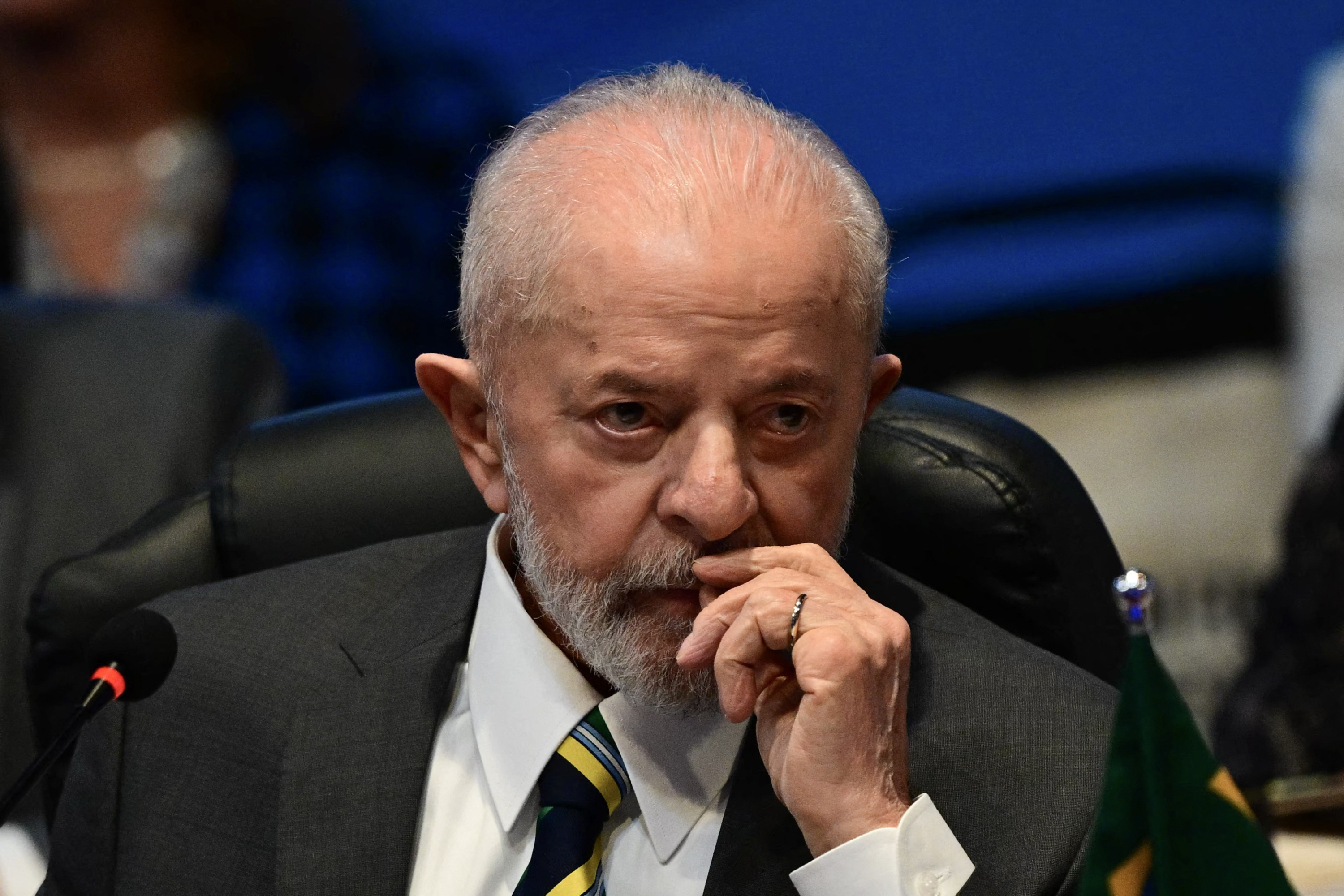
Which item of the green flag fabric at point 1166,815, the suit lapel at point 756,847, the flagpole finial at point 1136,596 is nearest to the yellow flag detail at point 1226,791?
the green flag fabric at point 1166,815

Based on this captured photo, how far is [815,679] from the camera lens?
1337 millimetres

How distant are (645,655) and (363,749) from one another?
33 cm

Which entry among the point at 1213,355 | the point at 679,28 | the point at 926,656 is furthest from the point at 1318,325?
the point at 926,656

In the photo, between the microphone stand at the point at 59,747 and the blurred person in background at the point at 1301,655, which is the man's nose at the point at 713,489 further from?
the blurred person in background at the point at 1301,655

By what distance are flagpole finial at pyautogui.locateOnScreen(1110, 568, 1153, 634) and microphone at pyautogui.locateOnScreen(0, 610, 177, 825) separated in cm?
84

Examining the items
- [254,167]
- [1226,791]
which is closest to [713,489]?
[1226,791]

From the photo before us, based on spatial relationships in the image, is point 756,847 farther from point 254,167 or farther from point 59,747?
point 254,167

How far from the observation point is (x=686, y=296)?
1381 millimetres

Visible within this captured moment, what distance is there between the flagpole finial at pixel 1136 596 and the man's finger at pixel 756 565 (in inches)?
16.1

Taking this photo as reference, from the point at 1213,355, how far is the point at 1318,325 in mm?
253

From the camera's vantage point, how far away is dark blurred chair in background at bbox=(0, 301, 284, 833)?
7.93ft

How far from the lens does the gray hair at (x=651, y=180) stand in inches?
56.6

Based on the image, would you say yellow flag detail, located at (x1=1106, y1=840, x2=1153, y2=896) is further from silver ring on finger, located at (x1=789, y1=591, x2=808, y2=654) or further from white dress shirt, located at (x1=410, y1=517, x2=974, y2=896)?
white dress shirt, located at (x1=410, y1=517, x2=974, y2=896)

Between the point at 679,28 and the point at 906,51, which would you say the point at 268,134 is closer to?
the point at 679,28
